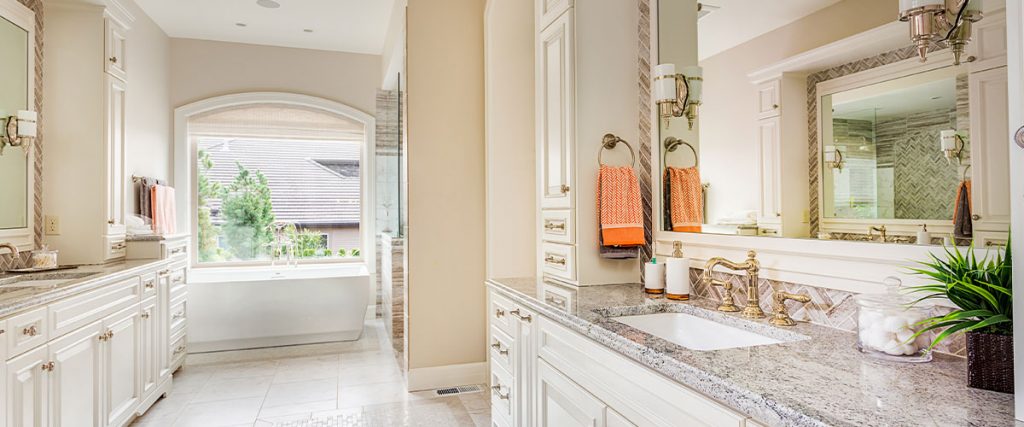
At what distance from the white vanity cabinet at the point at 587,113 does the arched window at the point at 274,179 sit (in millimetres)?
3812

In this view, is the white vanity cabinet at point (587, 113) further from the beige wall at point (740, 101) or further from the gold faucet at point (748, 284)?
the gold faucet at point (748, 284)

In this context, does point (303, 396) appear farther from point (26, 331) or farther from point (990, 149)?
point (990, 149)

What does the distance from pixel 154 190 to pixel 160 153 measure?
80 cm

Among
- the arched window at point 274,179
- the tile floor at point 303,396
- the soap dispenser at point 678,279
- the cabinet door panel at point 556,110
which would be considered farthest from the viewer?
the arched window at point 274,179

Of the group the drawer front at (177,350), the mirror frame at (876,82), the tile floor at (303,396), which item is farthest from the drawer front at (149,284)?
the mirror frame at (876,82)

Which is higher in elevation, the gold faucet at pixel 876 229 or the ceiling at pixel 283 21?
the ceiling at pixel 283 21

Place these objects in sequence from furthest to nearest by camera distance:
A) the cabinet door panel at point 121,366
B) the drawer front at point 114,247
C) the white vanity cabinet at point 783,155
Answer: the drawer front at point 114,247
the cabinet door panel at point 121,366
the white vanity cabinet at point 783,155

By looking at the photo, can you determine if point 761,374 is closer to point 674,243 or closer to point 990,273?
point 990,273

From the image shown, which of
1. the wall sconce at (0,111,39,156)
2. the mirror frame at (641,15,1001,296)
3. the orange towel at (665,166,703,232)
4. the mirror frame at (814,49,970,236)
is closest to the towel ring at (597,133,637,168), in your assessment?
the orange towel at (665,166,703,232)

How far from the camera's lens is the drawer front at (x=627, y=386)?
104cm

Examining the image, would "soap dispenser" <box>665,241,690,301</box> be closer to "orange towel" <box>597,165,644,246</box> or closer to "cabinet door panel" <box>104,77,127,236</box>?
"orange towel" <box>597,165,644,246</box>

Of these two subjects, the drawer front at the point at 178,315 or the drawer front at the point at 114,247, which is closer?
the drawer front at the point at 114,247

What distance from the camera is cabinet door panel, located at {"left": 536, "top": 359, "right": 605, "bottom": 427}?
1.49 metres

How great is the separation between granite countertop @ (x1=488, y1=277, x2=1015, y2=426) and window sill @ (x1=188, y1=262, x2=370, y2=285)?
12.7ft
